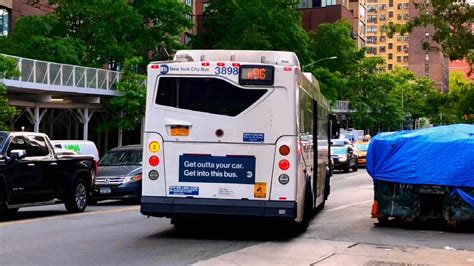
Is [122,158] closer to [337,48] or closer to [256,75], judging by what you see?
[256,75]

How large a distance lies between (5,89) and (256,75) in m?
16.2

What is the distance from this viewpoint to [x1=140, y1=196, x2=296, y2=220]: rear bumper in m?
11.0

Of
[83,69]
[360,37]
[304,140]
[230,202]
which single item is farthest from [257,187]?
[360,37]

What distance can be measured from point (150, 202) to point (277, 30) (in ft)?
139

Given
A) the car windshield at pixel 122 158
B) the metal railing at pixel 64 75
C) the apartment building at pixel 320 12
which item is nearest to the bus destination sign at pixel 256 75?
the car windshield at pixel 122 158

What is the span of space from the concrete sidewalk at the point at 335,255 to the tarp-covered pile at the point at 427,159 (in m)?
2.59

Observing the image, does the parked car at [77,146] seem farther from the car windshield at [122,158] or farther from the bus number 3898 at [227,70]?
the bus number 3898 at [227,70]

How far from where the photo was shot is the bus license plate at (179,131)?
11.3 metres

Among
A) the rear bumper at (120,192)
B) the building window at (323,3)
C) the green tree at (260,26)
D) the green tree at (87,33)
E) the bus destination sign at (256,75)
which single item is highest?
the building window at (323,3)

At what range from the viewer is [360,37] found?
11725 centimetres

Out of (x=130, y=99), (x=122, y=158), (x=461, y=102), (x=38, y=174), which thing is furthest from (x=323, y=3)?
(x=38, y=174)

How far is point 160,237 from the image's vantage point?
38.8 ft

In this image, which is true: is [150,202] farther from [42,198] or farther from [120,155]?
[120,155]

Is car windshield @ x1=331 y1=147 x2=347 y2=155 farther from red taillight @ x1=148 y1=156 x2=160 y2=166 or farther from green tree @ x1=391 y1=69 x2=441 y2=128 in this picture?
green tree @ x1=391 y1=69 x2=441 y2=128
